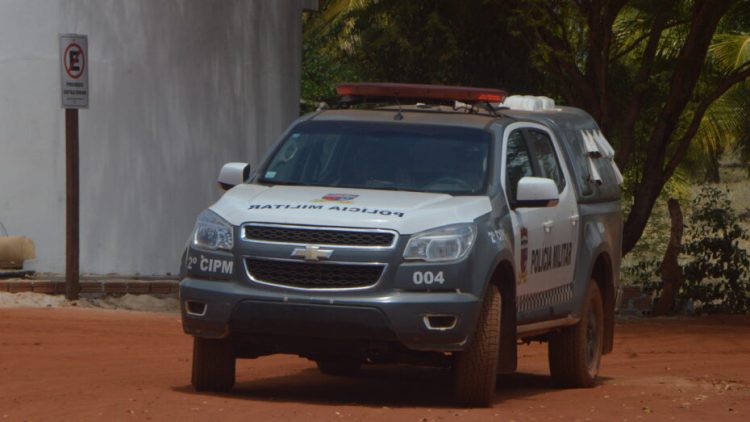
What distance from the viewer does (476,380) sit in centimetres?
883

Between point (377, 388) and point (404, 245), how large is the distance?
2.34 m

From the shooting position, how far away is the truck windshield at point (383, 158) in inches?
375

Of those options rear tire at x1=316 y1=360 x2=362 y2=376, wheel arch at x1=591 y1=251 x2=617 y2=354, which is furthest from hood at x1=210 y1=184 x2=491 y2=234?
wheel arch at x1=591 y1=251 x2=617 y2=354

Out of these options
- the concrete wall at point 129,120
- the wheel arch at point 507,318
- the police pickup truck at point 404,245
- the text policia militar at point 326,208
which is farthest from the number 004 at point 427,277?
the concrete wall at point 129,120

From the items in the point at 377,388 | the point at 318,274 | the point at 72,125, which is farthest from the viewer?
the point at 72,125

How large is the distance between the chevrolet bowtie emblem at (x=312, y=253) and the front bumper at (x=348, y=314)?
0.21 m

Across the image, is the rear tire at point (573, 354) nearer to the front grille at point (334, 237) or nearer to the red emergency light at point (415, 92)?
the red emergency light at point (415, 92)

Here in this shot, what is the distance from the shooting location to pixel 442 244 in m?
8.58

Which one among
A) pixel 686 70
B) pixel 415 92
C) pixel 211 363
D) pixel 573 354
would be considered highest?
pixel 415 92

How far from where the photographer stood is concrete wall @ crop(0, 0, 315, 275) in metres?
16.0

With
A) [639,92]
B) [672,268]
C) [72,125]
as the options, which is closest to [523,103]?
[72,125]

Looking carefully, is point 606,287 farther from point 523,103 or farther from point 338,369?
point 338,369

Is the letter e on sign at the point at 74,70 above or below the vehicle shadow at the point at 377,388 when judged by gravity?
above

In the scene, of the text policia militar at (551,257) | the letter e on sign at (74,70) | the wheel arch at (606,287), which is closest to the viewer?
the text policia militar at (551,257)
